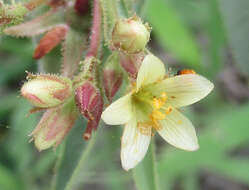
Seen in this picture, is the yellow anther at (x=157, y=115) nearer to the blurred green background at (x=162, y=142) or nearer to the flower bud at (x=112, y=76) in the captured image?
the flower bud at (x=112, y=76)

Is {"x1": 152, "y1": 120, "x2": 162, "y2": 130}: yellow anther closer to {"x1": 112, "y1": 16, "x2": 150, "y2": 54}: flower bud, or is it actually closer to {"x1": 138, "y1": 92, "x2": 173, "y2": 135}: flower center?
{"x1": 138, "y1": 92, "x2": 173, "y2": 135}: flower center

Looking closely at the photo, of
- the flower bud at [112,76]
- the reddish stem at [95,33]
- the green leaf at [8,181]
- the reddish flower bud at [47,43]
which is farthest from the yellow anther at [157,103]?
the green leaf at [8,181]

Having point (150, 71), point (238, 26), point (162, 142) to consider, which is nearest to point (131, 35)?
point (150, 71)

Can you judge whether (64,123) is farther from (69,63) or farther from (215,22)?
(215,22)

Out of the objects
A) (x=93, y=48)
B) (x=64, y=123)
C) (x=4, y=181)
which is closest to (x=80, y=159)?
(x=64, y=123)

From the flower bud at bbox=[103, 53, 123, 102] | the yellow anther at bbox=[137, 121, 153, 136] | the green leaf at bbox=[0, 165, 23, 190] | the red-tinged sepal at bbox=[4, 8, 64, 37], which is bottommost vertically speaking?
the green leaf at bbox=[0, 165, 23, 190]

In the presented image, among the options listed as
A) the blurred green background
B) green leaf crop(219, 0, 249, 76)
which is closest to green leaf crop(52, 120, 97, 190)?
the blurred green background

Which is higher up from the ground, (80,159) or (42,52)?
(42,52)

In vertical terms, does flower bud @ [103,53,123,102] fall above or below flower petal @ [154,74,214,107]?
above
